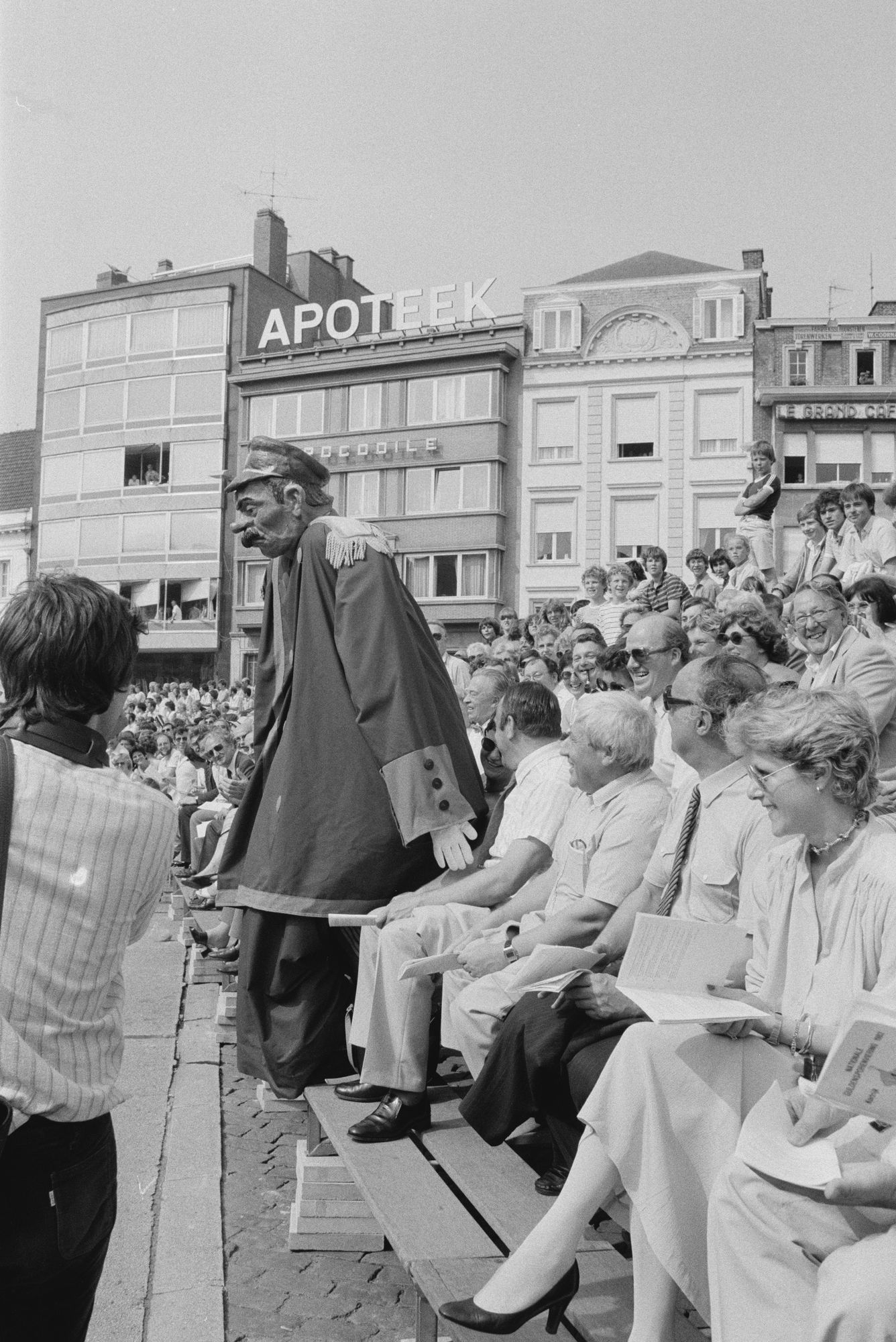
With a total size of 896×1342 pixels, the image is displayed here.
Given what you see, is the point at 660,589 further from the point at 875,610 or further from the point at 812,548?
the point at 875,610

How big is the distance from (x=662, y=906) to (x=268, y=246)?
4619cm

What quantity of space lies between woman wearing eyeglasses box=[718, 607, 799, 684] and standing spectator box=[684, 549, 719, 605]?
6.20m

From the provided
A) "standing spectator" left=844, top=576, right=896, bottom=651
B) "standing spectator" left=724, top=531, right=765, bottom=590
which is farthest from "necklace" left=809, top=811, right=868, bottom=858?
"standing spectator" left=724, top=531, right=765, bottom=590

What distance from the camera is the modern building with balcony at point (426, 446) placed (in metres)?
38.4

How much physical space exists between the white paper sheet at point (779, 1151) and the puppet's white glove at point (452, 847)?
1917 mm

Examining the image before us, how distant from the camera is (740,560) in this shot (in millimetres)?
12766

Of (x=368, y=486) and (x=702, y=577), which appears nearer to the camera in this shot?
(x=702, y=577)

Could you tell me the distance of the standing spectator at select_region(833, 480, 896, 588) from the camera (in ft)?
33.9

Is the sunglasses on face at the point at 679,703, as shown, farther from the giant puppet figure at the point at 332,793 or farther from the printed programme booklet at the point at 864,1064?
the printed programme booklet at the point at 864,1064

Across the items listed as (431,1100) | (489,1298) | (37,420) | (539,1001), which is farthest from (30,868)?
(37,420)

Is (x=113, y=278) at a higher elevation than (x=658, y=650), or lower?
higher

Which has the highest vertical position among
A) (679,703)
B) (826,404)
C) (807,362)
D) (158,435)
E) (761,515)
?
(807,362)

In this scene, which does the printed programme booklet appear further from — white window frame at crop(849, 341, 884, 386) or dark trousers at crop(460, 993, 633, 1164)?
white window frame at crop(849, 341, 884, 386)

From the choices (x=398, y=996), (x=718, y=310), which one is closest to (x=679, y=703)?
(x=398, y=996)
